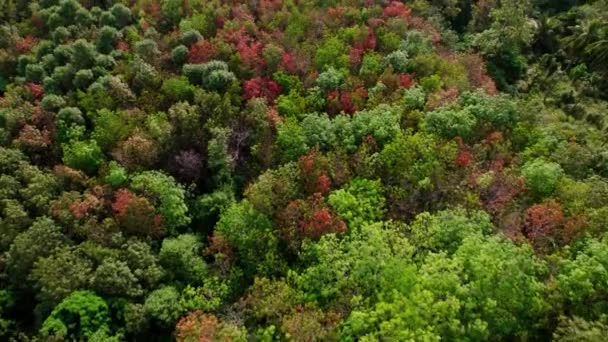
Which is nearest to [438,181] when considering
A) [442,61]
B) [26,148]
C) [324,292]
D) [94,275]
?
[324,292]

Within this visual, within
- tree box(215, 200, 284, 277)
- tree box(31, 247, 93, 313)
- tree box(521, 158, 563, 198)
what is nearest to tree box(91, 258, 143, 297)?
tree box(31, 247, 93, 313)

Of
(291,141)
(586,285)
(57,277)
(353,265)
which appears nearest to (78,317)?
(57,277)

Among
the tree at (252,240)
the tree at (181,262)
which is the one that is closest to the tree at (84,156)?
the tree at (181,262)

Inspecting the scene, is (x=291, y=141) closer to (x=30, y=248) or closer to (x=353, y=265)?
(x=353, y=265)

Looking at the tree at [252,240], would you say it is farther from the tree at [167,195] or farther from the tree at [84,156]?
the tree at [84,156]

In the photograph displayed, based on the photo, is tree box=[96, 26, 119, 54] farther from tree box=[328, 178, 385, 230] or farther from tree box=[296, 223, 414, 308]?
tree box=[296, 223, 414, 308]

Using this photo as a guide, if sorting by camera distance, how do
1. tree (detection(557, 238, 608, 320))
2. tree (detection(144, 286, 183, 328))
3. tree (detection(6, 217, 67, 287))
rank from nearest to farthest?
1. tree (detection(557, 238, 608, 320))
2. tree (detection(144, 286, 183, 328))
3. tree (detection(6, 217, 67, 287))

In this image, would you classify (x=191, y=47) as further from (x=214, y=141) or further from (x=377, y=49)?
(x=377, y=49)
